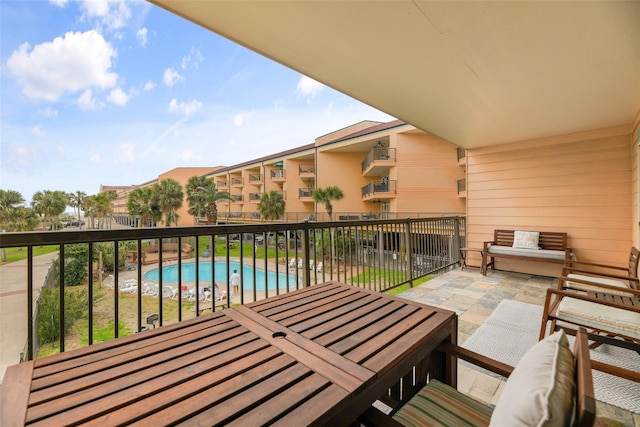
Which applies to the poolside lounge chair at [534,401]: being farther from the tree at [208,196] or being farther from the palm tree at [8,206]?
the tree at [208,196]

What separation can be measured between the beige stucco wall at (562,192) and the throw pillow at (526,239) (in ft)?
0.71

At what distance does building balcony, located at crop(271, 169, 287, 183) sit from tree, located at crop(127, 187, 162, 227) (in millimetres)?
10414

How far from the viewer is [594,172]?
4.33m

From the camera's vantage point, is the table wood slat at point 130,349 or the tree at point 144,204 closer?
the table wood slat at point 130,349

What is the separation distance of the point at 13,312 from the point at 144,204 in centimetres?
1481

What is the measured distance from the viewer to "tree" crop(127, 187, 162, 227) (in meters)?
24.1

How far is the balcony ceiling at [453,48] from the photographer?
1775 mm

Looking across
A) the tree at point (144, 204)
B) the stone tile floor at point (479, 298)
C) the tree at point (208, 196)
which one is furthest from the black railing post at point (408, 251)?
the tree at point (144, 204)

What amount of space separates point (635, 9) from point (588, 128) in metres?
3.27

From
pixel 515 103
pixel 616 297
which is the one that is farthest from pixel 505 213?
pixel 616 297

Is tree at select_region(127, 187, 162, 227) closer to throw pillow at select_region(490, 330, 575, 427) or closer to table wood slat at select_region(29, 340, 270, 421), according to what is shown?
table wood slat at select_region(29, 340, 270, 421)

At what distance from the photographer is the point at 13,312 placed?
10.6 m

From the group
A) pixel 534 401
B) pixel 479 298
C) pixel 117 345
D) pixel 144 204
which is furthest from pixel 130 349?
pixel 144 204

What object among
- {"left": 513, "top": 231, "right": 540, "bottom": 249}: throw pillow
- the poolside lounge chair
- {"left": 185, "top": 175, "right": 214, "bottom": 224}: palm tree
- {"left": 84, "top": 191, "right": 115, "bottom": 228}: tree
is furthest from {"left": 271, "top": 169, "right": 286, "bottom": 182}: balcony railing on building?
the poolside lounge chair
